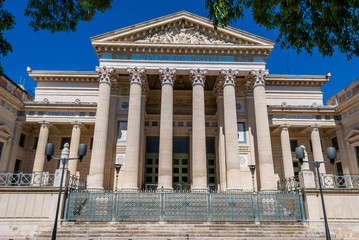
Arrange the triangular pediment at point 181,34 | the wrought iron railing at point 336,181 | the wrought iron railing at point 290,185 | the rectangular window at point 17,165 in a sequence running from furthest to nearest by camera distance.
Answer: the rectangular window at point 17,165
the triangular pediment at point 181,34
the wrought iron railing at point 290,185
the wrought iron railing at point 336,181

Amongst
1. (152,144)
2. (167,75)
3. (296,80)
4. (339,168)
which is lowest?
(339,168)

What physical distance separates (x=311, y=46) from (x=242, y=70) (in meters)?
12.7

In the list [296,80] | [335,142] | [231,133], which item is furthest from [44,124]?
[335,142]

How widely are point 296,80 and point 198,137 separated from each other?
15.3m

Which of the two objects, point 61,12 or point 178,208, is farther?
point 178,208

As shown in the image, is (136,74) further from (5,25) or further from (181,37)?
(5,25)

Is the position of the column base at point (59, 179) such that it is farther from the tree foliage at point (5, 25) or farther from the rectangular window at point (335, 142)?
the rectangular window at point (335, 142)

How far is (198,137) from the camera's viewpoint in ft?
63.5

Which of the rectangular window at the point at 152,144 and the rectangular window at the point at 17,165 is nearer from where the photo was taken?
the rectangular window at the point at 17,165

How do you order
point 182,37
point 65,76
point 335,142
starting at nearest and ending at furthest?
point 182,37 → point 335,142 → point 65,76

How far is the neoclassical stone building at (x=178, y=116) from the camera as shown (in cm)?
1938

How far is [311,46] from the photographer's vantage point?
8828 mm

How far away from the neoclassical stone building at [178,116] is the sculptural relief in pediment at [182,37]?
86 millimetres

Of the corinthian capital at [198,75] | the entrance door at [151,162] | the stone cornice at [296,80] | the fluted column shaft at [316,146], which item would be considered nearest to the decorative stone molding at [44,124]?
the entrance door at [151,162]
